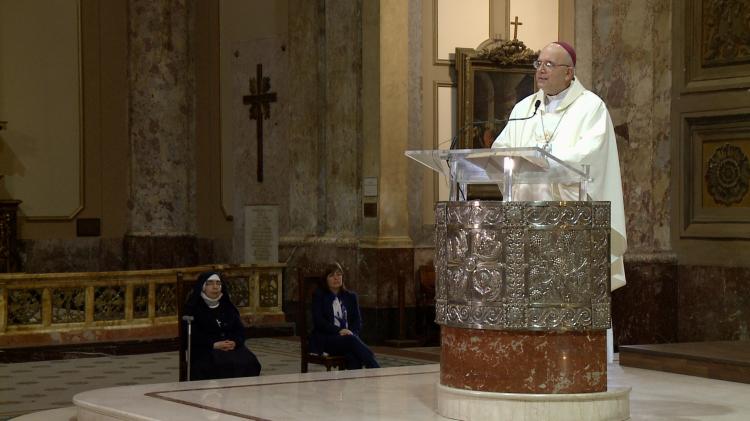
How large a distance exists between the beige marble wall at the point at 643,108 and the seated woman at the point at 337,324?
2.32 meters

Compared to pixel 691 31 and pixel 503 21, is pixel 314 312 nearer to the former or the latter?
pixel 691 31

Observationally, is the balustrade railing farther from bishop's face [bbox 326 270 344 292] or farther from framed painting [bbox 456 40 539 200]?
framed painting [bbox 456 40 539 200]

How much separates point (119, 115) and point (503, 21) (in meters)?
6.25

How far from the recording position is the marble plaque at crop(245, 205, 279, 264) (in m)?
15.6

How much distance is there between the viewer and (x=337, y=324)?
9.25 m

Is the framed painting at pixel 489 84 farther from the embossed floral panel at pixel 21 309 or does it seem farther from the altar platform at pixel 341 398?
the altar platform at pixel 341 398

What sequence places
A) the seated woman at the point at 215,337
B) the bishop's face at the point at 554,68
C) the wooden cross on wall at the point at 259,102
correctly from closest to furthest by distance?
the bishop's face at the point at 554,68 < the seated woman at the point at 215,337 < the wooden cross on wall at the point at 259,102

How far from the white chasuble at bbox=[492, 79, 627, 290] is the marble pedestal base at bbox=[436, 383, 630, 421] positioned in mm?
979

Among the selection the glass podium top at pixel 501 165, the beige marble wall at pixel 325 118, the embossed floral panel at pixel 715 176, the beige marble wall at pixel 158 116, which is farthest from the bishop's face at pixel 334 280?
the beige marble wall at pixel 158 116

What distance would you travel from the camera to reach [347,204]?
13.7m

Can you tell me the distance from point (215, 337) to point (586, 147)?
11.4 feet

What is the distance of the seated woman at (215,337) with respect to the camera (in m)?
8.62

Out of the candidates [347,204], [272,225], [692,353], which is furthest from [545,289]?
[272,225]

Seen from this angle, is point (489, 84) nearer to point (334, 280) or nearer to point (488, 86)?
point (488, 86)
